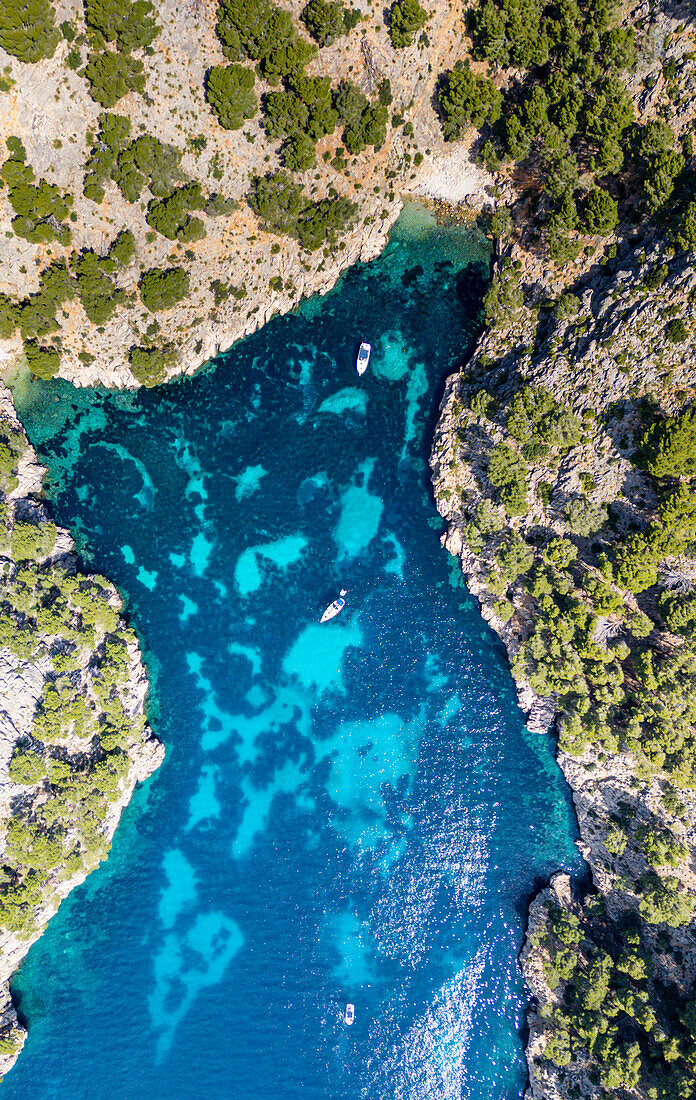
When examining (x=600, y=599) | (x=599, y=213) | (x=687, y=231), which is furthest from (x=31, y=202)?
(x=600, y=599)

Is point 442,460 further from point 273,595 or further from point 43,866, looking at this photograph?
point 43,866

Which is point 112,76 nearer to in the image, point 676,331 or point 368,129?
point 368,129

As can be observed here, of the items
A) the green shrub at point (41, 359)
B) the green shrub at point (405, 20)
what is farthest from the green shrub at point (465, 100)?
the green shrub at point (41, 359)

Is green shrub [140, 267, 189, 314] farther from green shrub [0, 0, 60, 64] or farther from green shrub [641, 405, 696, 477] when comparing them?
green shrub [641, 405, 696, 477]

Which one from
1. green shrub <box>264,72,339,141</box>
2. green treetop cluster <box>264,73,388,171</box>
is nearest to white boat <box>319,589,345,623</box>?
green treetop cluster <box>264,73,388,171</box>

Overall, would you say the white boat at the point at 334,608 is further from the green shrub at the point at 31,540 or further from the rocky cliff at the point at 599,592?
the green shrub at the point at 31,540

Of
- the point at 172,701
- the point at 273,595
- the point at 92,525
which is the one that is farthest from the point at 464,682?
the point at 92,525

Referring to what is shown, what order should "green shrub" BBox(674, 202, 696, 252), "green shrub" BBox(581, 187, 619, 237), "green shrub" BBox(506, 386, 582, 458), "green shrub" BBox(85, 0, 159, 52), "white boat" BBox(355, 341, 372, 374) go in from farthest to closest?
1. "white boat" BBox(355, 341, 372, 374)
2. "green shrub" BBox(506, 386, 582, 458)
3. "green shrub" BBox(581, 187, 619, 237)
4. "green shrub" BBox(85, 0, 159, 52)
5. "green shrub" BBox(674, 202, 696, 252)
